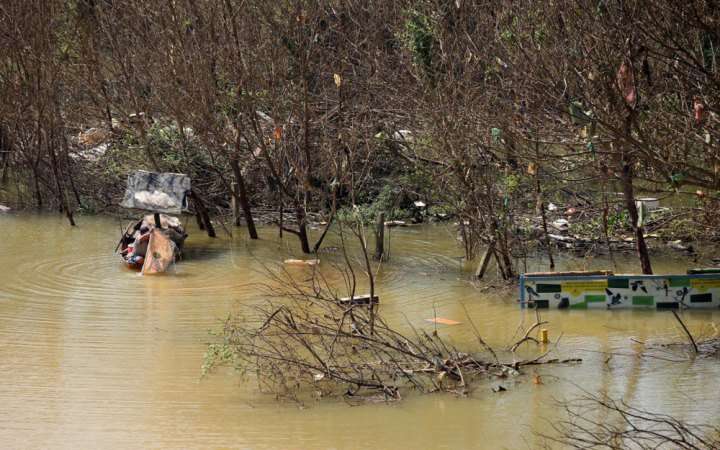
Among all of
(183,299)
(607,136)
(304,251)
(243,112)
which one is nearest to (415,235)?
(304,251)

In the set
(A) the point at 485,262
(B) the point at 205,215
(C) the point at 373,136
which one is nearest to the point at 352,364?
(A) the point at 485,262

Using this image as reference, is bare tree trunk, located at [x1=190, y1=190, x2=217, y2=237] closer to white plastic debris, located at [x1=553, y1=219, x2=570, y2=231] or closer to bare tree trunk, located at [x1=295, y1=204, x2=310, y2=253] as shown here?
bare tree trunk, located at [x1=295, y1=204, x2=310, y2=253]

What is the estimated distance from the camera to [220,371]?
9.48m

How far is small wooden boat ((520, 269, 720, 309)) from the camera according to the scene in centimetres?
1188

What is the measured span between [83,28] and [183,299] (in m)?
8.75

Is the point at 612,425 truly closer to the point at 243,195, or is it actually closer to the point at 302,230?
the point at 302,230

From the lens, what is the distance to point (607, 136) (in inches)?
407

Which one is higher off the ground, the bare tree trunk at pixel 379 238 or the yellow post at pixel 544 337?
the bare tree trunk at pixel 379 238

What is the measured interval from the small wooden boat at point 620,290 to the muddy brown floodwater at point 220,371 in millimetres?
173

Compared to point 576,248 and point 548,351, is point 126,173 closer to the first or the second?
point 576,248

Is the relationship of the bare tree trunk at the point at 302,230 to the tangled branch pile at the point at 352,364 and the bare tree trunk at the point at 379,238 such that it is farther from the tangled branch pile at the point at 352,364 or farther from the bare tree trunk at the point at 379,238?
the tangled branch pile at the point at 352,364

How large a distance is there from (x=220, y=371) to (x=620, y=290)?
4.85 meters

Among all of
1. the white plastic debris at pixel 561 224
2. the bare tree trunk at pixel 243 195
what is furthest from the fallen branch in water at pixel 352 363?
the bare tree trunk at pixel 243 195

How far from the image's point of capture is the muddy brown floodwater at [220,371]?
803 cm
